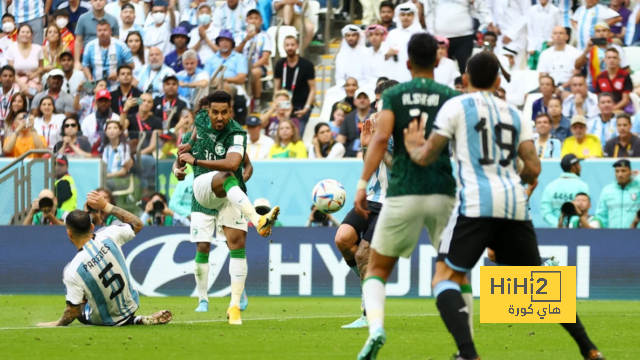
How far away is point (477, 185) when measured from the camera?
259 inches

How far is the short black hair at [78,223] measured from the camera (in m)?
9.11

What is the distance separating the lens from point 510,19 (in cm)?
1997

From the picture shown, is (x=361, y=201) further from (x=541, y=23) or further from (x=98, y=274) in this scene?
(x=541, y=23)

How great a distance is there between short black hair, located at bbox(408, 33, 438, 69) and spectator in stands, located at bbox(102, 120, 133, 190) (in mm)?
9646

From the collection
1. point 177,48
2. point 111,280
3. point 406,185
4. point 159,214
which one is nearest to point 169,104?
point 177,48

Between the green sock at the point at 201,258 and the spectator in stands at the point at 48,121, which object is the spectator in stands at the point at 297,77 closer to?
the spectator in stands at the point at 48,121

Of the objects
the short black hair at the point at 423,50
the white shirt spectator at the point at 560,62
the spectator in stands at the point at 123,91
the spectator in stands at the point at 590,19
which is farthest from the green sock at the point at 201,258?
the spectator in stands at the point at 590,19

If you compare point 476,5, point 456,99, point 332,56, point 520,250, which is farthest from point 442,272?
point 332,56

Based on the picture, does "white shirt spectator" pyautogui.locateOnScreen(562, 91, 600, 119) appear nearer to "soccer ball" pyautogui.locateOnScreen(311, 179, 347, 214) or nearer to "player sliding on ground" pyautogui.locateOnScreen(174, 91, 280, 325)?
"player sliding on ground" pyautogui.locateOnScreen(174, 91, 280, 325)

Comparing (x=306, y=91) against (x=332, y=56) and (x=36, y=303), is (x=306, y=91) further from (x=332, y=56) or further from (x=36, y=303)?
(x=36, y=303)

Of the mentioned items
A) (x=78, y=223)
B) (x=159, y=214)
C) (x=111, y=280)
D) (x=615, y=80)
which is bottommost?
(x=111, y=280)

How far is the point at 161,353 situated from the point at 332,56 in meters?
14.4

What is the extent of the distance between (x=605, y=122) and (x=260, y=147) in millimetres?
5503

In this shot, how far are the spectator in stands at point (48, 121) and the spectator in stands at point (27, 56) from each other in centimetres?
229
